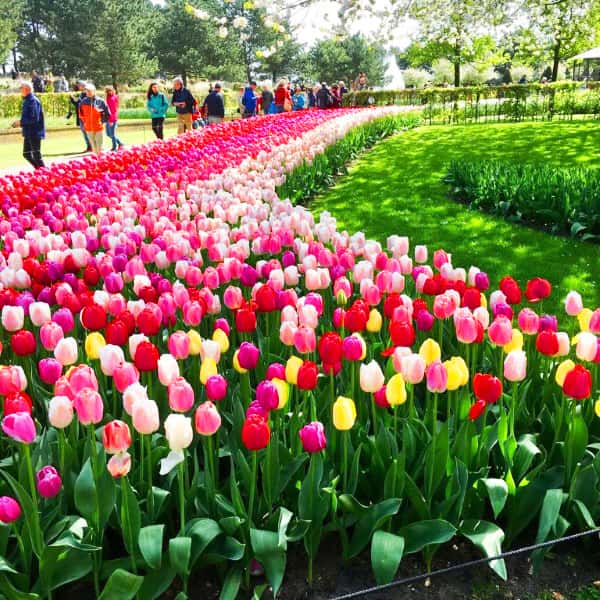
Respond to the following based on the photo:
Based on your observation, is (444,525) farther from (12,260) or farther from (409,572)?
(12,260)

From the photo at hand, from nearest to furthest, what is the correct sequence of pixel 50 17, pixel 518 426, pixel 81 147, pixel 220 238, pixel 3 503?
pixel 3 503 → pixel 518 426 → pixel 220 238 → pixel 81 147 → pixel 50 17

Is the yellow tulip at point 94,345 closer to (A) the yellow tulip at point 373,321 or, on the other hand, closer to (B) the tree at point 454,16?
(A) the yellow tulip at point 373,321

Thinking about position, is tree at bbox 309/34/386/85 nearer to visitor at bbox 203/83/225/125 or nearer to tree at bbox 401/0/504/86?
tree at bbox 401/0/504/86

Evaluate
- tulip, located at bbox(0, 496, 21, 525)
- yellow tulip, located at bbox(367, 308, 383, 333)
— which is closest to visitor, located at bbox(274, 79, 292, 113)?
yellow tulip, located at bbox(367, 308, 383, 333)

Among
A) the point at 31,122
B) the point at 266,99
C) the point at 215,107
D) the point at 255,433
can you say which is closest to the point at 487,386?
the point at 255,433

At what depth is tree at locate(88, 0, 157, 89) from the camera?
52.4m

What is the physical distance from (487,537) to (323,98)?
22.3 metres

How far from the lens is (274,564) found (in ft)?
7.36

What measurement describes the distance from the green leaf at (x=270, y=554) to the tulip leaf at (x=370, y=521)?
0.30m

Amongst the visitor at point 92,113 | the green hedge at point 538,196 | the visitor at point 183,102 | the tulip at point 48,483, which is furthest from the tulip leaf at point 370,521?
the visitor at point 183,102

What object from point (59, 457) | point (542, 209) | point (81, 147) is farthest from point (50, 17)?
point (59, 457)

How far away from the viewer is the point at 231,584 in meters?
2.27

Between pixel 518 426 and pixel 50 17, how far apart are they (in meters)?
63.9

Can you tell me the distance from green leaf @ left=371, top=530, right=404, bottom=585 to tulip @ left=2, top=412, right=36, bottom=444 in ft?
3.53
